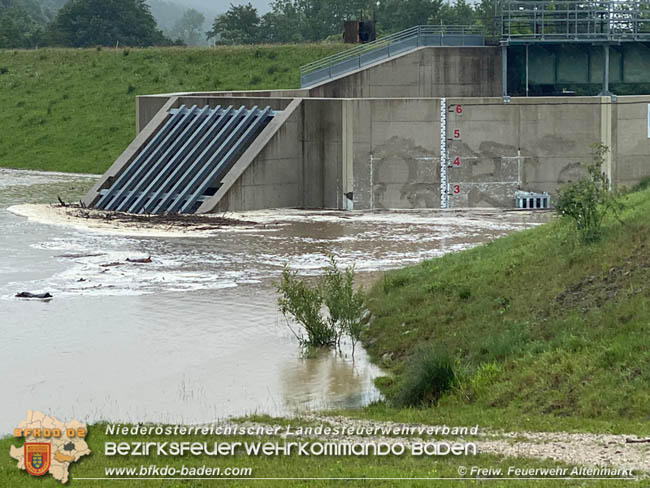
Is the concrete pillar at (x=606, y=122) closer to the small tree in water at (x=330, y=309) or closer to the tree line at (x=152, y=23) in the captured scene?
the small tree in water at (x=330, y=309)

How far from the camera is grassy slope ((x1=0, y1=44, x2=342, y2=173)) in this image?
57094 millimetres

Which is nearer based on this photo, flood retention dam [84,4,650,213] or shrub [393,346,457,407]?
shrub [393,346,457,407]

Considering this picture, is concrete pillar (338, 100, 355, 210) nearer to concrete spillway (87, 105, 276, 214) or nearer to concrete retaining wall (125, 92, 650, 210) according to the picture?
concrete retaining wall (125, 92, 650, 210)

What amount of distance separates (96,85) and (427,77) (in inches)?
875

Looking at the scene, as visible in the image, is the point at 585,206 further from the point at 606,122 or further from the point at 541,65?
the point at 541,65

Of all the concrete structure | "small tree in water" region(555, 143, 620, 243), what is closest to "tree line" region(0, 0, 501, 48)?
the concrete structure

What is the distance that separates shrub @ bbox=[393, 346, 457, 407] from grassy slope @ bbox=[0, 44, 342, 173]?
39.4m

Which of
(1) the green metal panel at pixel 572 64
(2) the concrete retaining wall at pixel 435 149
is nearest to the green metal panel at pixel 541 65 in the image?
(1) the green metal panel at pixel 572 64

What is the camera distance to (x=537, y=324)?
17484 mm

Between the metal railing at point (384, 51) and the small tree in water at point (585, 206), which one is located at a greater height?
the metal railing at point (384, 51)

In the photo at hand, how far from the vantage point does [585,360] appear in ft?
50.5

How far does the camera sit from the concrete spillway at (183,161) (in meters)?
38.2

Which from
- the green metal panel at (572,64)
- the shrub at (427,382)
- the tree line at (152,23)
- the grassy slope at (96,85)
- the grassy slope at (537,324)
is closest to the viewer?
the grassy slope at (537,324)

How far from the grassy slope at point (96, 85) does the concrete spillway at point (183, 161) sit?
1286 centimetres
